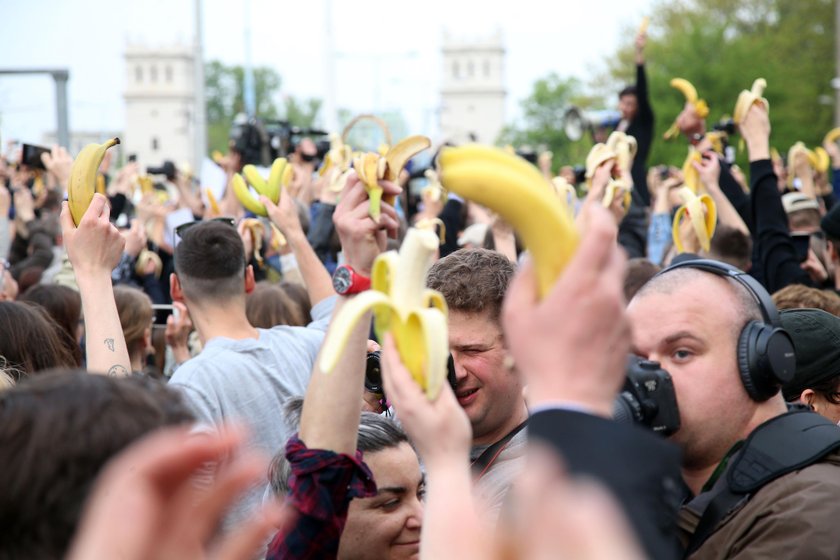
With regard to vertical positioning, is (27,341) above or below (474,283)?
below

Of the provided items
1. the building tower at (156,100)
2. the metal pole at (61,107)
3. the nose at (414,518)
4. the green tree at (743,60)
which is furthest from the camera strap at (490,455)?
the building tower at (156,100)

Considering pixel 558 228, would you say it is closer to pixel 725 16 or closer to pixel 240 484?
pixel 240 484

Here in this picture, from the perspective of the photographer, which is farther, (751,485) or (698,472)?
(698,472)

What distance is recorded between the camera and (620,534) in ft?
3.68

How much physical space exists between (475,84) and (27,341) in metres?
115

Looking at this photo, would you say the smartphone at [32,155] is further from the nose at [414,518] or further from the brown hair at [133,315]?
the nose at [414,518]

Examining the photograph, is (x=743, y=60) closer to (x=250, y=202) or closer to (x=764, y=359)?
(x=250, y=202)

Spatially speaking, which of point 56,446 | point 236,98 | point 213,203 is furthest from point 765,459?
point 236,98

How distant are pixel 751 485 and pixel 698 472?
25 centimetres

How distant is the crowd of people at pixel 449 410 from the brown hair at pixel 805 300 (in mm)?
13

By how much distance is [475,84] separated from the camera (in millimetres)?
116938

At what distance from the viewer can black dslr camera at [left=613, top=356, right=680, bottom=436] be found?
2523mm

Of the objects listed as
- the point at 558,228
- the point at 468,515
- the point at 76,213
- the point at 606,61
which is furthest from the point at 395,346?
the point at 606,61

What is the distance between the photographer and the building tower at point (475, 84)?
115 m
